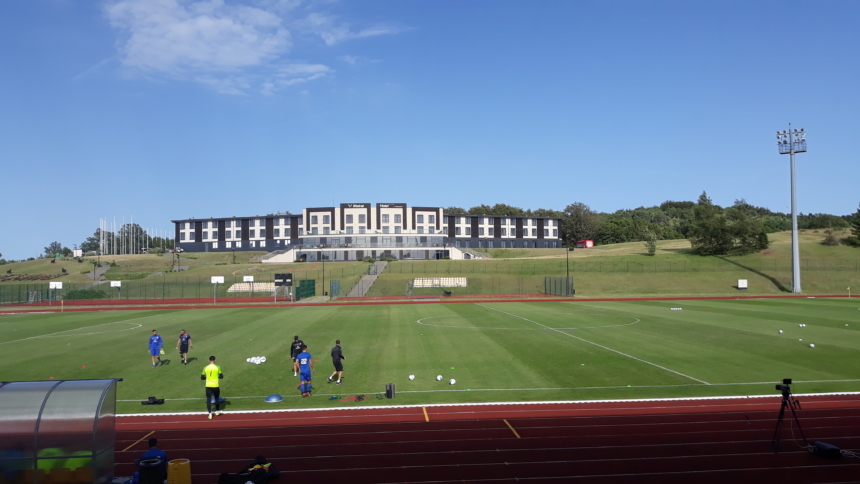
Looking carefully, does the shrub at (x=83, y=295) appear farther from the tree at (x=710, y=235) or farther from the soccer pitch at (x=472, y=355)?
the tree at (x=710, y=235)

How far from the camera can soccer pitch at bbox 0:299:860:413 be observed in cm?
1906

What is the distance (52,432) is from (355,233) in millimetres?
109662

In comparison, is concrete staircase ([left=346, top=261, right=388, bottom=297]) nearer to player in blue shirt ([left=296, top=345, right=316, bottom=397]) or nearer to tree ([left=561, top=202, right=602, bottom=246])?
player in blue shirt ([left=296, top=345, right=316, bottom=397])

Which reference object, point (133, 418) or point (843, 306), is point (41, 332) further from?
point (843, 306)

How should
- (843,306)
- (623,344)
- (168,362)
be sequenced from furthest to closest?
(843,306) < (623,344) < (168,362)

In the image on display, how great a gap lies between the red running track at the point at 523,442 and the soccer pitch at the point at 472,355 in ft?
4.81

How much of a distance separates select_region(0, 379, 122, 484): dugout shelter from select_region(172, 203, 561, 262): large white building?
→ 107424 mm

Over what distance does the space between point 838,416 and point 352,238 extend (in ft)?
351

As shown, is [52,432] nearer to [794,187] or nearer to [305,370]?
[305,370]

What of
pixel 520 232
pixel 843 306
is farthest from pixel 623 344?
pixel 520 232

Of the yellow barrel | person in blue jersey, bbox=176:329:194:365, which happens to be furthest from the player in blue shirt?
person in blue jersey, bbox=176:329:194:365

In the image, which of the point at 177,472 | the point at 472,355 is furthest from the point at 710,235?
the point at 177,472

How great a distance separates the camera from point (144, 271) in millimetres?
106375

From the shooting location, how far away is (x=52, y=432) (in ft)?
31.0
